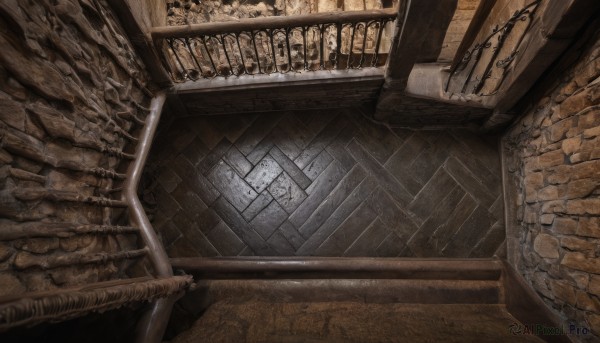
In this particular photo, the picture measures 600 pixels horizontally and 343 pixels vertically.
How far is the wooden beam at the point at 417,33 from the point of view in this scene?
172 centimetres

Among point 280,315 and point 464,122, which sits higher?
point 464,122

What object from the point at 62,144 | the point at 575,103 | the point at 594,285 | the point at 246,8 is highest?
the point at 246,8

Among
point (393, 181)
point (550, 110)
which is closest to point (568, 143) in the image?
point (550, 110)

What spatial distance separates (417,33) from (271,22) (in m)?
1.13

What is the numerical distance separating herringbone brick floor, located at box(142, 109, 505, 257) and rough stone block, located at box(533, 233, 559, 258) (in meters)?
0.55

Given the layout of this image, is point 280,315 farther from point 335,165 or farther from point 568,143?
point 568,143

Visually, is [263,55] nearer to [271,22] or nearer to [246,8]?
[271,22]

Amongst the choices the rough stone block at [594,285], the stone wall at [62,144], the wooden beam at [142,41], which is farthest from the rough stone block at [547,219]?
the wooden beam at [142,41]

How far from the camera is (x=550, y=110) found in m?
2.09

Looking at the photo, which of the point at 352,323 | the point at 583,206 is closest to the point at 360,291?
the point at 352,323

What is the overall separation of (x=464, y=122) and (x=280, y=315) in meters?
2.80

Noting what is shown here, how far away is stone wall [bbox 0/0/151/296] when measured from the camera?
123 cm

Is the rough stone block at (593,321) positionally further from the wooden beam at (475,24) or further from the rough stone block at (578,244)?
the wooden beam at (475,24)

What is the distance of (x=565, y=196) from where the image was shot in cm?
192
